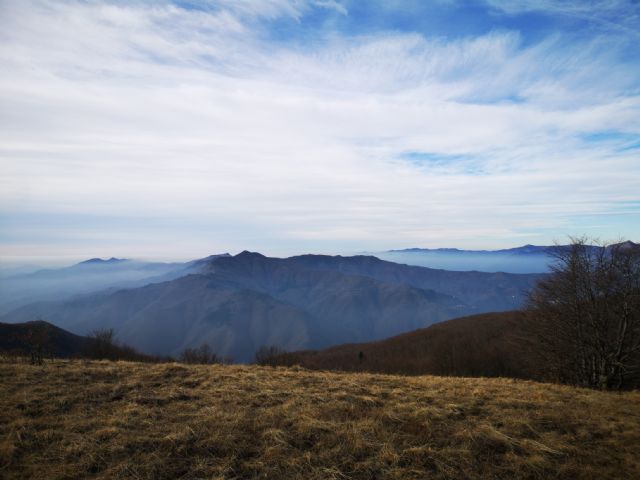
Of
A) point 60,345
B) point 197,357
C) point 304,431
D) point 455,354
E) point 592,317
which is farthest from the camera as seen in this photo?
point 60,345

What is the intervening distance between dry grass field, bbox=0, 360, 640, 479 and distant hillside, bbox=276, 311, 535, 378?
523 inches

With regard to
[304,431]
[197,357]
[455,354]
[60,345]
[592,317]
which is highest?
[592,317]

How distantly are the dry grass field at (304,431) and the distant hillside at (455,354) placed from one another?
Answer: 43.6 ft

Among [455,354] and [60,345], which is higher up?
[455,354]

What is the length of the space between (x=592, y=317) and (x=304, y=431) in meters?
16.9

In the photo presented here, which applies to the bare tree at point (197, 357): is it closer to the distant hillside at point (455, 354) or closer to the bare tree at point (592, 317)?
the distant hillside at point (455, 354)

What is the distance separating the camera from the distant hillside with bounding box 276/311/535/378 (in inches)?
1373

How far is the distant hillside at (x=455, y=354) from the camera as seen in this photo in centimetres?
3488

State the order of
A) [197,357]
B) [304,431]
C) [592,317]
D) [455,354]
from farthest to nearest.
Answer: [455,354] → [197,357] → [592,317] → [304,431]

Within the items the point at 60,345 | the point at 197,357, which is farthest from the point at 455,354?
the point at 60,345

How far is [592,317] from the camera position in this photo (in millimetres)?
17812

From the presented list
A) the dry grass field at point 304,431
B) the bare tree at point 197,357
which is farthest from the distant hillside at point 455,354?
the dry grass field at point 304,431

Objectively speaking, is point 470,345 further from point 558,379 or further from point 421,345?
point 558,379

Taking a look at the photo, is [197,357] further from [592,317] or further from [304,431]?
[592,317]
